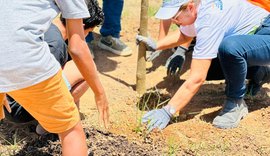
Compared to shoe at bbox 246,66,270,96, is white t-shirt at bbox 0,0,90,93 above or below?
above

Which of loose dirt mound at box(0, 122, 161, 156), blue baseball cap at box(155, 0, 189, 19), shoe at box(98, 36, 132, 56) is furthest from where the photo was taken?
shoe at box(98, 36, 132, 56)

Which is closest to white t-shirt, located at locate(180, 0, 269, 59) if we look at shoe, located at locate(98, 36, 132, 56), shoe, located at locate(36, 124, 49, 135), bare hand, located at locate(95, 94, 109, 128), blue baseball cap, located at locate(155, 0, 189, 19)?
blue baseball cap, located at locate(155, 0, 189, 19)

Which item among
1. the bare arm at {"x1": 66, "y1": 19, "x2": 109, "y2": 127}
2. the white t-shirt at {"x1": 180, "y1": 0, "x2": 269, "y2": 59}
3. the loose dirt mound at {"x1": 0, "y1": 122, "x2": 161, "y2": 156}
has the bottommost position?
the loose dirt mound at {"x1": 0, "y1": 122, "x2": 161, "y2": 156}

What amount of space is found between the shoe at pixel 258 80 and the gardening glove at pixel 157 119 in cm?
81

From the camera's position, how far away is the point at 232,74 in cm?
301

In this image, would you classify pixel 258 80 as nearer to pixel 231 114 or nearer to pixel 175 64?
pixel 231 114

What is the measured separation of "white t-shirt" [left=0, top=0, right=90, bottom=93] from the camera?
5.76 feet

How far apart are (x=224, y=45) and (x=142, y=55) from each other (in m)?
0.66

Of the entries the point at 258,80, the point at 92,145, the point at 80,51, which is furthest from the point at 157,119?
the point at 80,51

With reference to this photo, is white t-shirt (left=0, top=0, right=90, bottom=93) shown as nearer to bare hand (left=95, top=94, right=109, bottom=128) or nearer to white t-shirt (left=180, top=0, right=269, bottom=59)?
bare hand (left=95, top=94, right=109, bottom=128)

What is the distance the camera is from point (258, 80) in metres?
3.41

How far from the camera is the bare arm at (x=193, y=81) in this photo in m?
2.93

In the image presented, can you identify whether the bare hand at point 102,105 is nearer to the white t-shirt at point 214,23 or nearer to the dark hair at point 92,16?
the dark hair at point 92,16

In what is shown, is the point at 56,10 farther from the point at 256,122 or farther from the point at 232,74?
the point at 256,122
